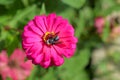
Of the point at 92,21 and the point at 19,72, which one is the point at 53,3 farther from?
the point at 92,21

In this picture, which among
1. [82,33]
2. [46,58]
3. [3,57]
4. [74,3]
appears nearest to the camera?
[46,58]

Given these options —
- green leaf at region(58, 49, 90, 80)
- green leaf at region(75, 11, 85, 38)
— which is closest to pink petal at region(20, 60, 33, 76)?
green leaf at region(58, 49, 90, 80)

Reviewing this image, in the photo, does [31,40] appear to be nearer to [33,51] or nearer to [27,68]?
[33,51]

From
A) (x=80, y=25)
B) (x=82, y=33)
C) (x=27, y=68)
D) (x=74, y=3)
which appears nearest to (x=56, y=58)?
(x=74, y=3)

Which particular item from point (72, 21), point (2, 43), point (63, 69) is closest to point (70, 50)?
point (2, 43)

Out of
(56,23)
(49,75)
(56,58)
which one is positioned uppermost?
(56,23)

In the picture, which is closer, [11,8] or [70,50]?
[70,50]

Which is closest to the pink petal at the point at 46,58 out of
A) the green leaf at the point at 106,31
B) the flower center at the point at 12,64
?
the flower center at the point at 12,64
